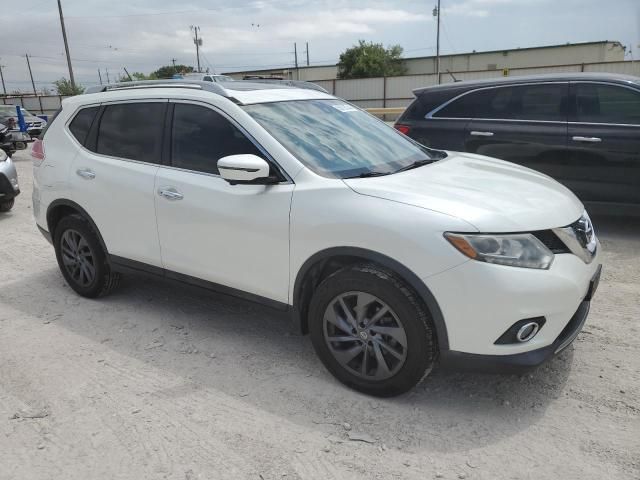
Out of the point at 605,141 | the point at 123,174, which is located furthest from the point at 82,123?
the point at 605,141

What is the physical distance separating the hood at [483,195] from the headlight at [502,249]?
0.05m

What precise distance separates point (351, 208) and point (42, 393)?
2.14m

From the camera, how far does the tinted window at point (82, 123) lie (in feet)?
14.2

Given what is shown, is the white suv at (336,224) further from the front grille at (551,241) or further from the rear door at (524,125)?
the rear door at (524,125)

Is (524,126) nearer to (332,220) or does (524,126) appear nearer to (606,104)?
(606,104)

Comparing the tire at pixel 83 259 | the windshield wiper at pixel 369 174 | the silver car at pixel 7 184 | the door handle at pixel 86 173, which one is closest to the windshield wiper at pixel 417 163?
the windshield wiper at pixel 369 174

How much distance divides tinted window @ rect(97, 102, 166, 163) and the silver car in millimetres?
4439

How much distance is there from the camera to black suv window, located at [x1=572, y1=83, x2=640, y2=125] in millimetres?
5469

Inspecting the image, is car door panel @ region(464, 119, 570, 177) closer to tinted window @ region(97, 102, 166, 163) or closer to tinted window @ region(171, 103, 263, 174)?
tinted window @ region(171, 103, 263, 174)

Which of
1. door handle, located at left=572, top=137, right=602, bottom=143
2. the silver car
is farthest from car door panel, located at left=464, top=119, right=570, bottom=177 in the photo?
the silver car

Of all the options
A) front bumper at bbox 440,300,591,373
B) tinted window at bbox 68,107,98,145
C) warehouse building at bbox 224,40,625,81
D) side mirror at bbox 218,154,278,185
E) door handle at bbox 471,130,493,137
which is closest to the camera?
front bumper at bbox 440,300,591,373

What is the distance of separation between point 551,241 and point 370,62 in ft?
191

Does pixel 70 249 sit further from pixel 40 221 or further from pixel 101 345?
pixel 101 345

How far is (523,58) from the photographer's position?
51.6 m
